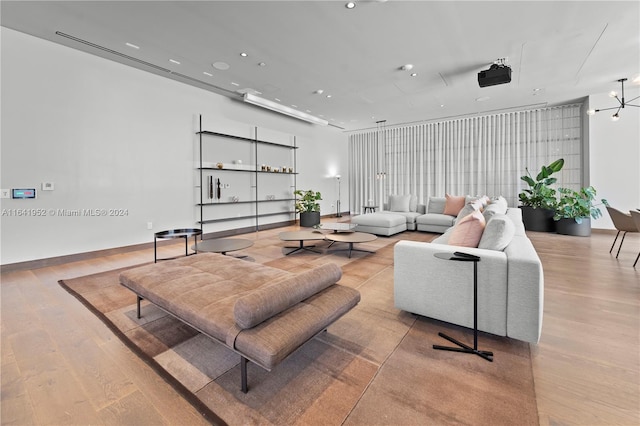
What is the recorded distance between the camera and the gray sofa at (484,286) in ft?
6.10

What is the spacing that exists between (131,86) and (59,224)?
2.56 meters

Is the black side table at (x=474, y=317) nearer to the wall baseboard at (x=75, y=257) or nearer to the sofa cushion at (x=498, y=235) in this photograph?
the sofa cushion at (x=498, y=235)

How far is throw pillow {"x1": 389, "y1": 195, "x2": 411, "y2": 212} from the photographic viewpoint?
287 inches

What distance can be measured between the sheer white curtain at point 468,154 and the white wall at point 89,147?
19.1 ft

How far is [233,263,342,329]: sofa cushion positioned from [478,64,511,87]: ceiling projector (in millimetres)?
4492

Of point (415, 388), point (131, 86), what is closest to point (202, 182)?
point (131, 86)

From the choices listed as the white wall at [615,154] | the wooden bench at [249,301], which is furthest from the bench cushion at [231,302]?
the white wall at [615,154]

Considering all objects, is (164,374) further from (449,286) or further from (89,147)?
(89,147)

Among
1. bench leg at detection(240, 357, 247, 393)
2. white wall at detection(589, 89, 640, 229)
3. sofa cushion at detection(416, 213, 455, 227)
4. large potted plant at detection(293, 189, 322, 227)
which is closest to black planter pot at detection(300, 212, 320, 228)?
large potted plant at detection(293, 189, 322, 227)

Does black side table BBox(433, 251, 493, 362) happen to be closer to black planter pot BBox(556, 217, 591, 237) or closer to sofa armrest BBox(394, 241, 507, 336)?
sofa armrest BBox(394, 241, 507, 336)

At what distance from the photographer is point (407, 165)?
365 inches

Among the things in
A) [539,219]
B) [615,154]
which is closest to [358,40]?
[539,219]

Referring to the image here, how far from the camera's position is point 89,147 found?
4.42 m

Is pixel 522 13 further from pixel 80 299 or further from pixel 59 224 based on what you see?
pixel 59 224
